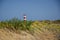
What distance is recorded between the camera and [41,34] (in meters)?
9.87

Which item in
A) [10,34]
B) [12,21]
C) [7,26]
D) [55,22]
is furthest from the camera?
[55,22]

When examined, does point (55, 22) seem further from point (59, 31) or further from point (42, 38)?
point (42, 38)

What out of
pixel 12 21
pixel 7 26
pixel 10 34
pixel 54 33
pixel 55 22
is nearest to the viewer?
pixel 10 34

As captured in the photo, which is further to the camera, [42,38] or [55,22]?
[55,22]

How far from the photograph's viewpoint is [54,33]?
1049 centimetres

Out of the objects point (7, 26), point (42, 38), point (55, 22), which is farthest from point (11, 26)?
point (55, 22)

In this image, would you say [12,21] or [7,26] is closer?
[7,26]

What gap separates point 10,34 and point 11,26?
3.02 feet

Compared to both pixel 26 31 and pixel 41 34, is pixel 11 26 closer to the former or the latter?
pixel 26 31

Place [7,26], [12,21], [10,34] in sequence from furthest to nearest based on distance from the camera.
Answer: [12,21]
[7,26]
[10,34]

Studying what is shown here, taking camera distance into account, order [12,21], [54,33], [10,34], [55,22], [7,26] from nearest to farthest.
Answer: [10,34] → [7,26] → [12,21] → [54,33] → [55,22]

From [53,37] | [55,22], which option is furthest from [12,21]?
[55,22]

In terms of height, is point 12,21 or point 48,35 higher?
point 12,21

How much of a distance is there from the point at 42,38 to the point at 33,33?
56cm
